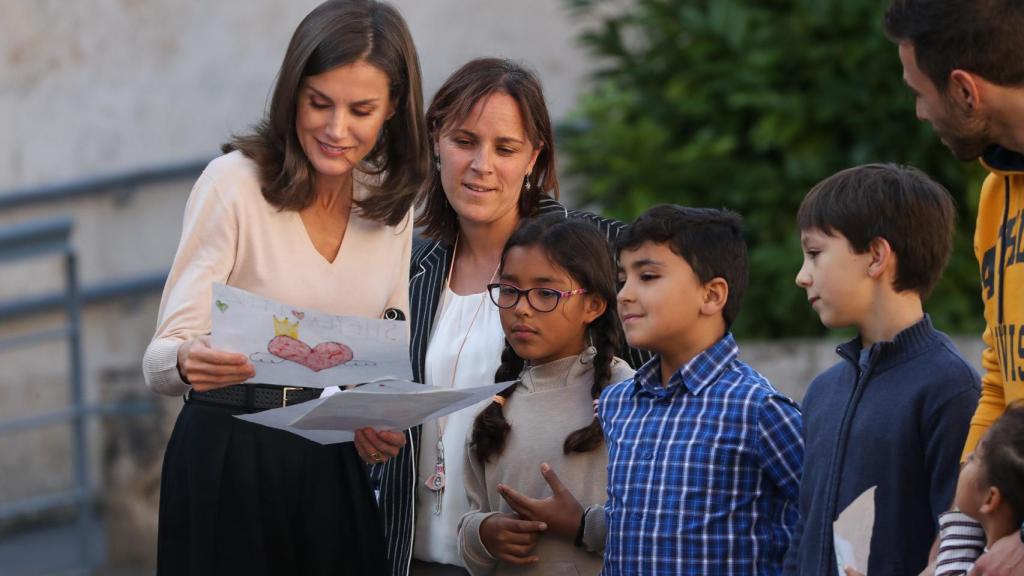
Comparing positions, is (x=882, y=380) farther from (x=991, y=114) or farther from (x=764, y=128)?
(x=764, y=128)

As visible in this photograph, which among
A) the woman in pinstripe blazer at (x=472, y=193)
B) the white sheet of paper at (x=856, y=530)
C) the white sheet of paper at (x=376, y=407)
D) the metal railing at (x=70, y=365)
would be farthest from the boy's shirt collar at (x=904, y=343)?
the metal railing at (x=70, y=365)

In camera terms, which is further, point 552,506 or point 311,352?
point 552,506

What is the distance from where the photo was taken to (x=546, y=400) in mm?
3494

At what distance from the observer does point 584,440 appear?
11.2ft

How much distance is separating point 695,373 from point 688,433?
0.14 m

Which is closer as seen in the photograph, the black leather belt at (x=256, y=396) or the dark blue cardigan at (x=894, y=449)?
the dark blue cardigan at (x=894, y=449)

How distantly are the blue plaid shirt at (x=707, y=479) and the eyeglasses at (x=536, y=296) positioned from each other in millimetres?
358

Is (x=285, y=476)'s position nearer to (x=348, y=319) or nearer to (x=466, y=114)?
(x=348, y=319)

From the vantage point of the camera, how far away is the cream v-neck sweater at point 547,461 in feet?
11.1

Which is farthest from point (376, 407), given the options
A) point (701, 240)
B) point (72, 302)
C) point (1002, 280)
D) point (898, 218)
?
point (72, 302)

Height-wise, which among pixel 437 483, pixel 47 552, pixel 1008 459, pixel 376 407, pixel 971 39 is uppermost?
pixel 971 39

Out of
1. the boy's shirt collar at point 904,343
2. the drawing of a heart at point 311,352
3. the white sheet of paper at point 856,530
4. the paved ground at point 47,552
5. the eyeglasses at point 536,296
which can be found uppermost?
the eyeglasses at point 536,296

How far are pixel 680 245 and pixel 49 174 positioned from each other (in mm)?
4490

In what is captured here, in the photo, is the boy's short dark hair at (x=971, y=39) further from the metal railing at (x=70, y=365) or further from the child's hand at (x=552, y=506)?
the metal railing at (x=70, y=365)
